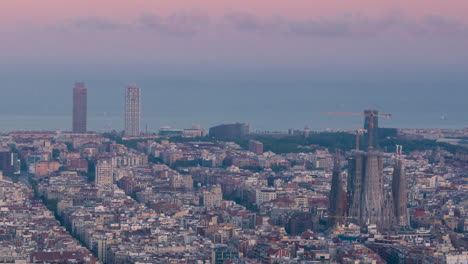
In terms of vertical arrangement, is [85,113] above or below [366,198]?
above

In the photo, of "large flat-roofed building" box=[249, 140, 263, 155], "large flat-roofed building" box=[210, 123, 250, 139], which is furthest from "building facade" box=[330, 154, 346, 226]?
"large flat-roofed building" box=[210, 123, 250, 139]

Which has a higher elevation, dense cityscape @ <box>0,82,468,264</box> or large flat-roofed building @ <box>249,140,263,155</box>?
large flat-roofed building @ <box>249,140,263,155</box>

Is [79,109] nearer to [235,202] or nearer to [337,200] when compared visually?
[235,202]

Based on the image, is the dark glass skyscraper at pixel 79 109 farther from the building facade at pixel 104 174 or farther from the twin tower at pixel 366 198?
the twin tower at pixel 366 198

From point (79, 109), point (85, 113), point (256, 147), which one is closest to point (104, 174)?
point (256, 147)

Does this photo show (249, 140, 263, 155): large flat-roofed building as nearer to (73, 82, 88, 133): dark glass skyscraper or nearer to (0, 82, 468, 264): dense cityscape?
(0, 82, 468, 264): dense cityscape

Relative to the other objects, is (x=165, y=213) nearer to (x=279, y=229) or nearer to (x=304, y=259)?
(x=279, y=229)

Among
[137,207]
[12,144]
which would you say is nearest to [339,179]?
[137,207]
